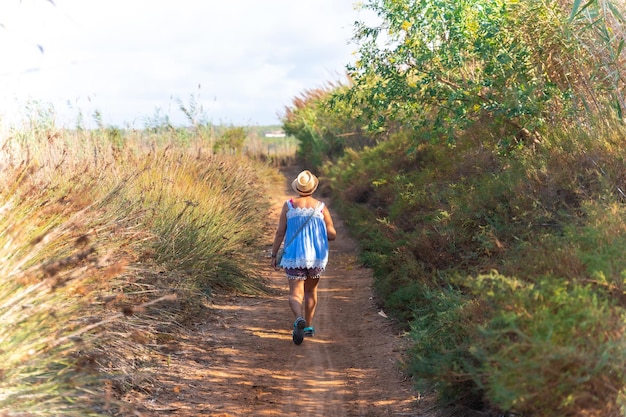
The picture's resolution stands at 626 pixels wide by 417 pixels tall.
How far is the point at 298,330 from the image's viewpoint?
7.22 metres

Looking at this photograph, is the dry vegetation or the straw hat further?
the straw hat

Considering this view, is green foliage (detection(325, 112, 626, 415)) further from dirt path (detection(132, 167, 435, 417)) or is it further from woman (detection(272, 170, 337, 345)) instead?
woman (detection(272, 170, 337, 345))

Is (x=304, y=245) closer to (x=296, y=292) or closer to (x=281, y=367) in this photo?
(x=296, y=292)

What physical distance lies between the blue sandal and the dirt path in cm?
8

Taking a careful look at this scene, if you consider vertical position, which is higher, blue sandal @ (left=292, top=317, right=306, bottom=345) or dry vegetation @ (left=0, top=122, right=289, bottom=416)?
dry vegetation @ (left=0, top=122, right=289, bottom=416)

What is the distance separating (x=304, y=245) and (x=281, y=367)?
4.69 ft

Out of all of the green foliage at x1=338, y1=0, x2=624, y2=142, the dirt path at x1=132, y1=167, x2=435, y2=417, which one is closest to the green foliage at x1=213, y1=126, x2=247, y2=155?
the green foliage at x1=338, y1=0, x2=624, y2=142

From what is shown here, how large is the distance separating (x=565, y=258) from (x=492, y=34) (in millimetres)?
4610

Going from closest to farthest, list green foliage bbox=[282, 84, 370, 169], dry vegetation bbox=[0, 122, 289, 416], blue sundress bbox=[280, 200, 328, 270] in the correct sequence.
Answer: dry vegetation bbox=[0, 122, 289, 416], blue sundress bbox=[280, 200, 328, 270], green foliage bbox=[282, 84, 370, 169]

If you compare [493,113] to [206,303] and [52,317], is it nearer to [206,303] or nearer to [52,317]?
[206,303]

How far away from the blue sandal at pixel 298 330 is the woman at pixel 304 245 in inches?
6.6

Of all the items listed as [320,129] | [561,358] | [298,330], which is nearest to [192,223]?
[298,330]

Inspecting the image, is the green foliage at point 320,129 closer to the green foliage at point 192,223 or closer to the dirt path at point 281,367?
the green foliage at point 192,223

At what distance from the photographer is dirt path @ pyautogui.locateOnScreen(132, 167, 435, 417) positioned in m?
5.53
